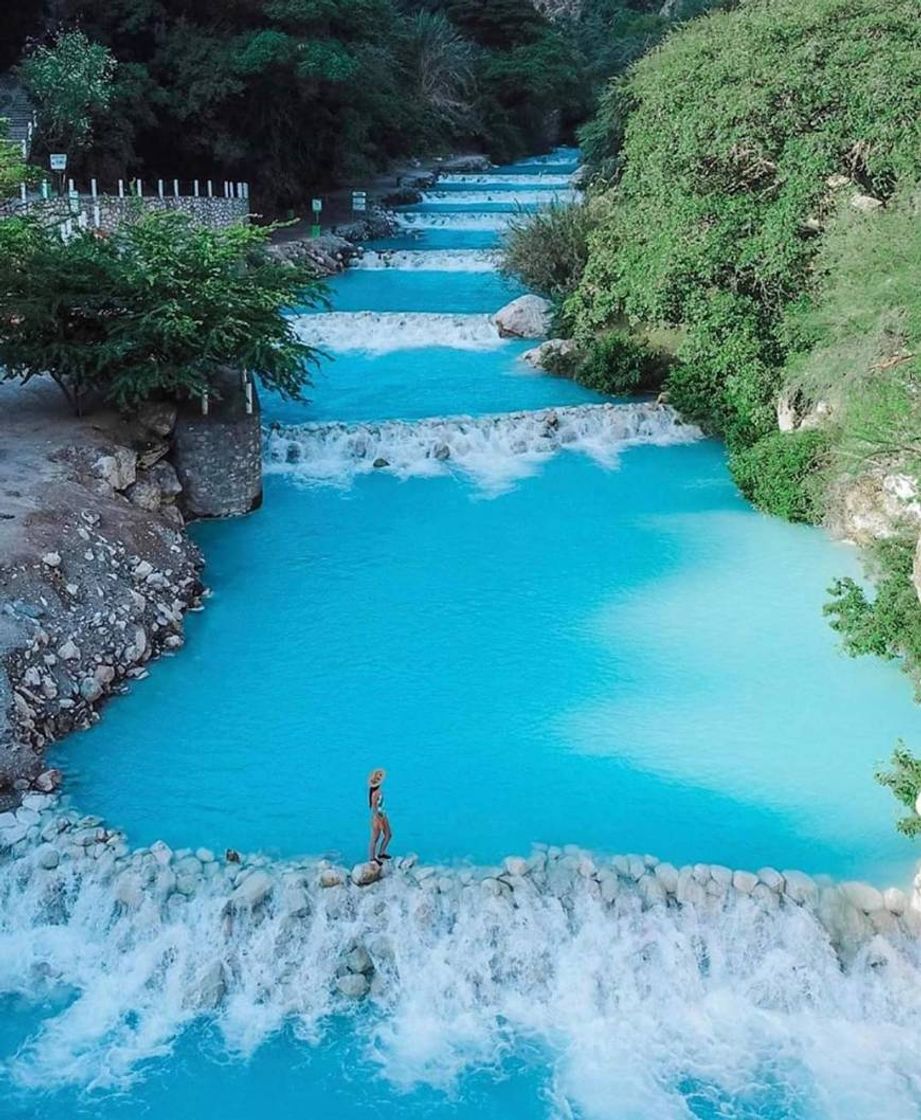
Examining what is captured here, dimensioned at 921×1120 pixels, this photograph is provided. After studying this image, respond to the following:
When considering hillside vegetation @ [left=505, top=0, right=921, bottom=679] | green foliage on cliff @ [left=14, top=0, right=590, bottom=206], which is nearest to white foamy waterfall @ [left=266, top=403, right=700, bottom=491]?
hillside vegetation @ [left=505, top=0, right=921, bottom=679]

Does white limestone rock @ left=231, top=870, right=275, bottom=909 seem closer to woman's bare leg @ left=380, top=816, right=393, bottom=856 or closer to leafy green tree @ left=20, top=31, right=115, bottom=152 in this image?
woman's bare leg @ left=380, top=816, right=393, bottom=856

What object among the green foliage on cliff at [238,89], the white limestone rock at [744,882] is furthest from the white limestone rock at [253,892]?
the green foliage on cliff at [238,89]

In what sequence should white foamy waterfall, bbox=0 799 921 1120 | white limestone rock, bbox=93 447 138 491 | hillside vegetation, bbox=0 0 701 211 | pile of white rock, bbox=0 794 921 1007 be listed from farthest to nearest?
hillside vegetation, bbox=0 0 701 211 < white limestone rock, bbox=93 447 138 491 < pile of white rock, bbox=0 794 921 1007 < white foamy waterfall, bbox=0 799 921 1120

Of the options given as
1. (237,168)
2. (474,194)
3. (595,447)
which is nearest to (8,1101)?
(595,447)

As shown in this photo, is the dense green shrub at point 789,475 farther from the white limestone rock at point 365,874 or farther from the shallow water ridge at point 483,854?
the white limestone rock at point 365,874

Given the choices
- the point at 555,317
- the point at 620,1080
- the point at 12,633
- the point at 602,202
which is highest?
the point at 602,202

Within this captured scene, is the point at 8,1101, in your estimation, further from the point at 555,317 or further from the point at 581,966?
the point at 555,317

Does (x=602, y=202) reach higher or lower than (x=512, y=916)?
higher

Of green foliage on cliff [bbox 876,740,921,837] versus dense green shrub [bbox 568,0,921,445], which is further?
dense green shrub [bbox 568,0,921,445]
